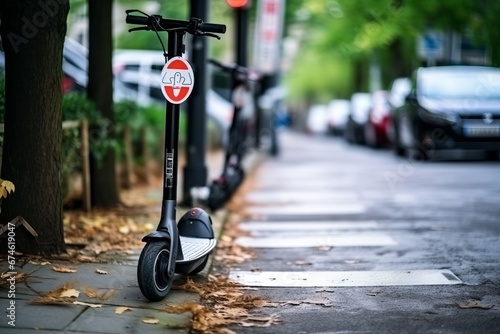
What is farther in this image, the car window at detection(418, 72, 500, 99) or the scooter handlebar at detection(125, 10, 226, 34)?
the car window at detection(418, 72, 500, 99)

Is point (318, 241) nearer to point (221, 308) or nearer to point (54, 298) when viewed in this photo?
point (221, 308)

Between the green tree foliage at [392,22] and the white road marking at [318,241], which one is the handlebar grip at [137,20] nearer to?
the white road marking at [318,241]

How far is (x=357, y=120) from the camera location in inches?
1240

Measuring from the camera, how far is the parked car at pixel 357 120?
30.6 meters

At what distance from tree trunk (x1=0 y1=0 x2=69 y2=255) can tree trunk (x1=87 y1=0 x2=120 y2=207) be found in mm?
3110

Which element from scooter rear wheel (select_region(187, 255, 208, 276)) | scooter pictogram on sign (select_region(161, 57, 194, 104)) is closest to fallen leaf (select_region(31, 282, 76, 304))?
scooter rear wheel (select_region(187, 255, 208, 276))

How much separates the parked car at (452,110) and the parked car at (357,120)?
10402 mm

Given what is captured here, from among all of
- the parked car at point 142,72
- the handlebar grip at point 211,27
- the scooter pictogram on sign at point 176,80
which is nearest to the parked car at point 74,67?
the parked car at point 142,72

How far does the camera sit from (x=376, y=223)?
1002 cm

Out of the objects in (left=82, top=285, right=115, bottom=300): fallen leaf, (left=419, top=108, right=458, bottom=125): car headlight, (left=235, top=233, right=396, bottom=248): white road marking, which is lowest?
(left=235, top=233, right=396, bottom=248): white road marking

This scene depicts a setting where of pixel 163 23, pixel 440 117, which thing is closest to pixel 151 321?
pixel 163 23

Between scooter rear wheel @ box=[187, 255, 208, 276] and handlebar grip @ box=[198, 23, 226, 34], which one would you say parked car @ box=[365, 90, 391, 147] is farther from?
handlebar grip @ box=[198, 23, 226, 34]

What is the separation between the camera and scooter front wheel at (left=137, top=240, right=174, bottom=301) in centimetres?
573

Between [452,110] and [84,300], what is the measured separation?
1273 centimetres
